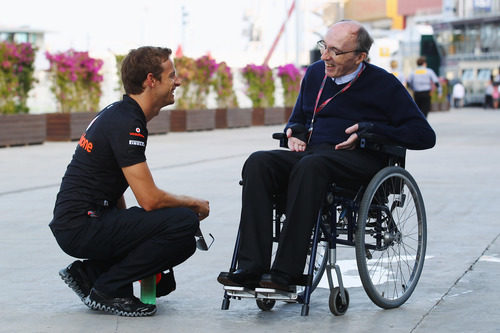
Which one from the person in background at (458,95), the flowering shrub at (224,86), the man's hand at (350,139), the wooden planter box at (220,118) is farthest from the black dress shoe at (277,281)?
the person in background at (458,95)

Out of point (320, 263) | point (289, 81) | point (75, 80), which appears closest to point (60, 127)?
point (75, 80)

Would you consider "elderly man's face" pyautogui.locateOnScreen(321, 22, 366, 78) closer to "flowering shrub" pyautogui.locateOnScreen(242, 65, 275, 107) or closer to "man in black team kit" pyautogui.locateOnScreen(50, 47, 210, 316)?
"man in black team kit" pyautogui.locateOnScreen(50, 47, 210, 316)

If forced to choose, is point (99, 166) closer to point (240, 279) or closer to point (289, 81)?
point (240, 279)

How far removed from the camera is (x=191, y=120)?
2494cm

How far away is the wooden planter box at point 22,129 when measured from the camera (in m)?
18.1

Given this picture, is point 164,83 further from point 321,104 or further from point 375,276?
point 375,276

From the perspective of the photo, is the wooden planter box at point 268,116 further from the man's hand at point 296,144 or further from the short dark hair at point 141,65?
the short dark hair at point 141,65

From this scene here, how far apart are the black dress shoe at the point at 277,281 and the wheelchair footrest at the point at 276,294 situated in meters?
0.02

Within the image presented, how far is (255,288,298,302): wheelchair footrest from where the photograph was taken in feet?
15.9

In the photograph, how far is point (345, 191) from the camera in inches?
199

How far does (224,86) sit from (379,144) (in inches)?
855

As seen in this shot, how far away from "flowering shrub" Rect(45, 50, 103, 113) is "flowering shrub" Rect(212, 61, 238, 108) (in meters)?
5.47

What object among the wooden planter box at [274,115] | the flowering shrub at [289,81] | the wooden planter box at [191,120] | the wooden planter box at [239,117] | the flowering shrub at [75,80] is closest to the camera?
the flowering shrub at [75,80]

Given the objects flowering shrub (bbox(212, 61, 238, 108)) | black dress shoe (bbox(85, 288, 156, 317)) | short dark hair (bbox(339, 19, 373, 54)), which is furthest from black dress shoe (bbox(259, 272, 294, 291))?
flowering shrub (bbox(212, 61, 238, 108))
